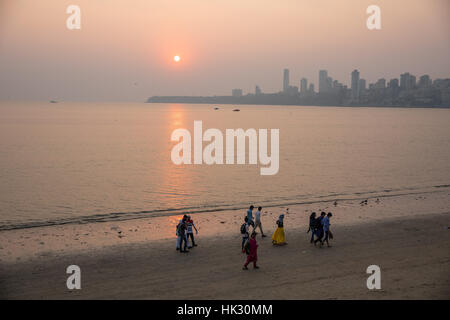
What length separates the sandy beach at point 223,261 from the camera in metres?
13.0

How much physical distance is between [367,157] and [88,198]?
42809mm

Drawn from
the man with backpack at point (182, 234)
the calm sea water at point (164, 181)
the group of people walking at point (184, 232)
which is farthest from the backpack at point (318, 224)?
the calm sea water at point (164, 181)

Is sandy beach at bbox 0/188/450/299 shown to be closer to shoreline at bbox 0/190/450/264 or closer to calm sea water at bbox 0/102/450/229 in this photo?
shoreline at bbox 0/190/450/264

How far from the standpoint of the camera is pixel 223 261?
52.5ft

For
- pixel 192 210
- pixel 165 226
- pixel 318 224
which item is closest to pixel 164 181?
pixel 192 210

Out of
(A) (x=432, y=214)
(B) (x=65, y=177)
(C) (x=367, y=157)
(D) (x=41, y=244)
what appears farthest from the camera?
(C) (x=367, y=157)

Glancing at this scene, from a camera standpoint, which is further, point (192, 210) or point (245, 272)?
point (192, 210)

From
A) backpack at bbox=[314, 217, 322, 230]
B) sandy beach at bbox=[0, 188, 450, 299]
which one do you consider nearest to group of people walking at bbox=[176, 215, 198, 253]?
sandy beach at bbox=[0, 188, 450, 299]

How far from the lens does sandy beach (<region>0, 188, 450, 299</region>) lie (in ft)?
42.7

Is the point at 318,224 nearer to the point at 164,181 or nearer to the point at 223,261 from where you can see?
the point at 223,261
